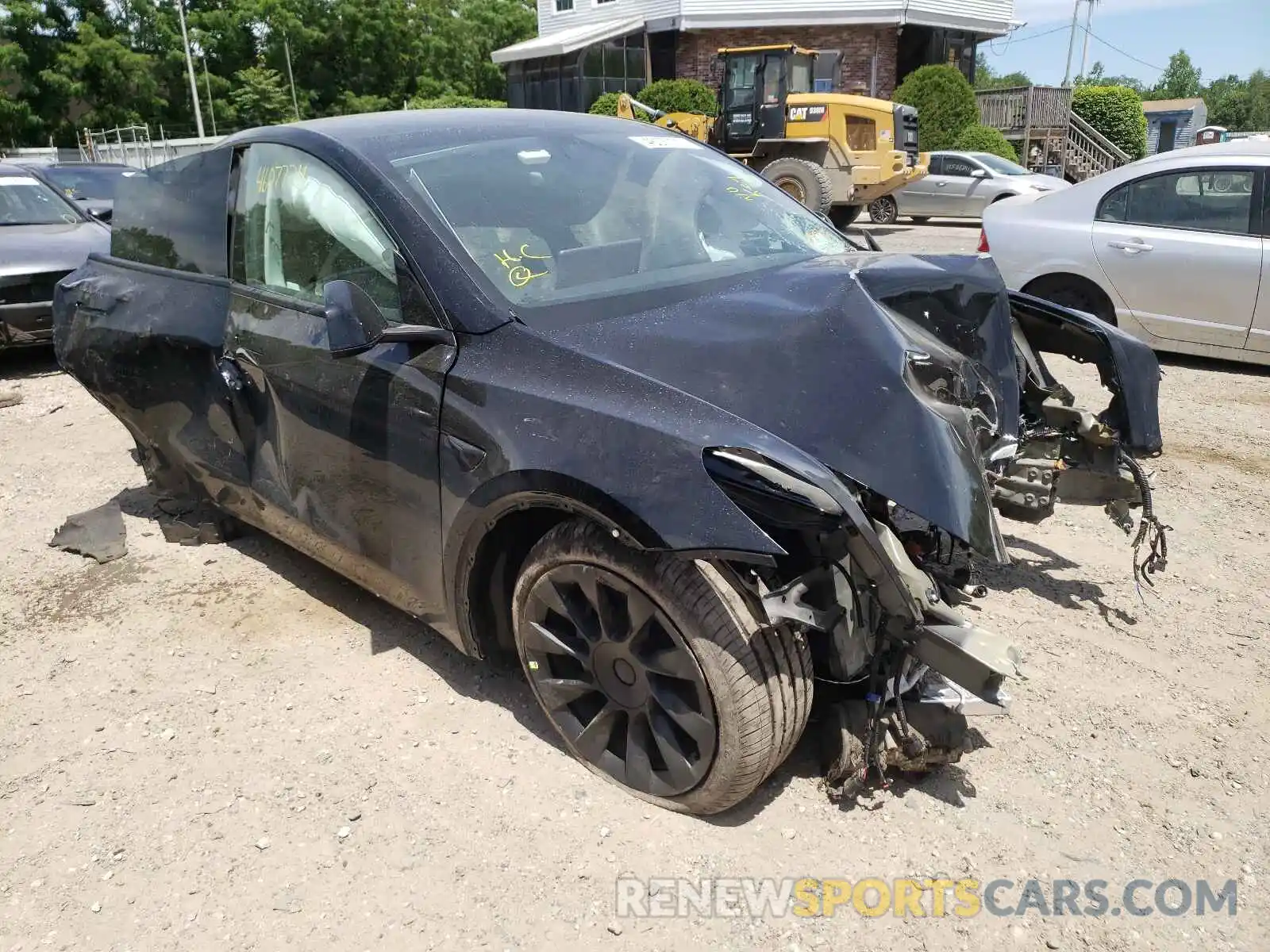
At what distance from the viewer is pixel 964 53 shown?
101 feet

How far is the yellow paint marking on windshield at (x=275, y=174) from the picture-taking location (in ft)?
10.2

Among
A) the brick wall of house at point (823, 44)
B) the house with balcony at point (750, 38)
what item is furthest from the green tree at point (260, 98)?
the brick wall of house at point (823, 44)

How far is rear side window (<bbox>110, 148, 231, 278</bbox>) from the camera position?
3510 millimetres

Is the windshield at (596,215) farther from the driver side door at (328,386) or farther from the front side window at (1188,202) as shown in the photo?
the front side window at (1188,202)

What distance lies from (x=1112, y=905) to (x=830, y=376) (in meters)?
1.42

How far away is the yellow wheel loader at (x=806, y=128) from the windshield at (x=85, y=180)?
8.63 meters

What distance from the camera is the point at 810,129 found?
1642 cm

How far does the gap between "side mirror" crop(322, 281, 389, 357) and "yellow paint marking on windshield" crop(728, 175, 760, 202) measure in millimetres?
1552

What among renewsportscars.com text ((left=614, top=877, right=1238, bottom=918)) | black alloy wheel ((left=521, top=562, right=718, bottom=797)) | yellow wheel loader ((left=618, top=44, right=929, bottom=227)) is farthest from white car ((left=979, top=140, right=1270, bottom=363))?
yellow wheel loader ((left=618, top=44, right=929, bottom=227))

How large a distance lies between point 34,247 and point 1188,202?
8.84 m

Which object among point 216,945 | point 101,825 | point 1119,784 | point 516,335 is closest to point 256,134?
point 516,335

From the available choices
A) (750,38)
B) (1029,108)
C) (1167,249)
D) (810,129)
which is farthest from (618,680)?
(1029,108)

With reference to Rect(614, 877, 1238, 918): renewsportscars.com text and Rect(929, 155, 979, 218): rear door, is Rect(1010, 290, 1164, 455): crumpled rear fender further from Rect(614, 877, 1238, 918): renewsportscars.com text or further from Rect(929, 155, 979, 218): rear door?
Rect(929, 155, 979, 218): rear door

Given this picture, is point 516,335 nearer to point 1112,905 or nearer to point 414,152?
point 414,152
